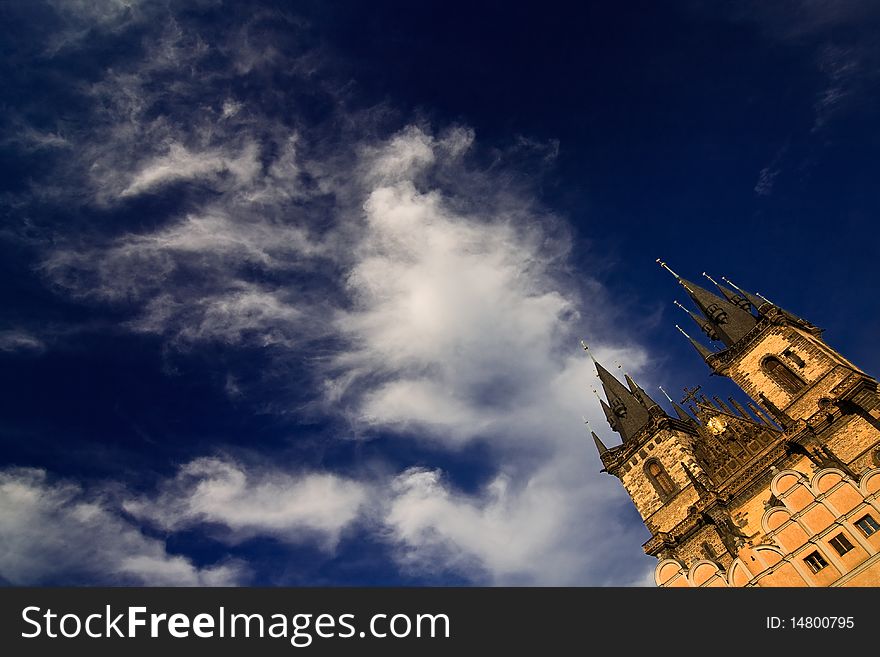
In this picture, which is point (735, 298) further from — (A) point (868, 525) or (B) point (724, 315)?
(A) point (868, 525)

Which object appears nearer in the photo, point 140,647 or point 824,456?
point 140,647

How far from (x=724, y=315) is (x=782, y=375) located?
26.7 feet

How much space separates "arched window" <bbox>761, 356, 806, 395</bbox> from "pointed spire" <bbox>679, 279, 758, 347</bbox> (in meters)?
3.60

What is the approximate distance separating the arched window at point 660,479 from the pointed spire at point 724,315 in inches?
437

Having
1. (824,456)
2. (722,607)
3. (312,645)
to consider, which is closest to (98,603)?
(312,645)

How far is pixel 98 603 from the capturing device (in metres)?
12.3

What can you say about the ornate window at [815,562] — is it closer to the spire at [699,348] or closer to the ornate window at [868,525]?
the ornate window at [868,525]

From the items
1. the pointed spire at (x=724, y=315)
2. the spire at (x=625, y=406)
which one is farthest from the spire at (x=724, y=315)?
the spire at (x=625, y=406)

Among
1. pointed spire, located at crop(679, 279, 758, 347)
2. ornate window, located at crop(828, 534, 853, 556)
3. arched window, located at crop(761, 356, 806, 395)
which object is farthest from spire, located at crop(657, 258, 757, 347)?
ornate window, located at crop(828, 534, 853, 556)

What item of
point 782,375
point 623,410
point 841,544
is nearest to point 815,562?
point 841,544

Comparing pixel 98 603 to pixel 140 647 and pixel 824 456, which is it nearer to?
pixel 140 647

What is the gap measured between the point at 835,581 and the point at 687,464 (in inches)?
555

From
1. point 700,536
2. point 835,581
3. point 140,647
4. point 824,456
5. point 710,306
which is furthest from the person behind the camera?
point 710,306

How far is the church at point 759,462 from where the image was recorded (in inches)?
827
